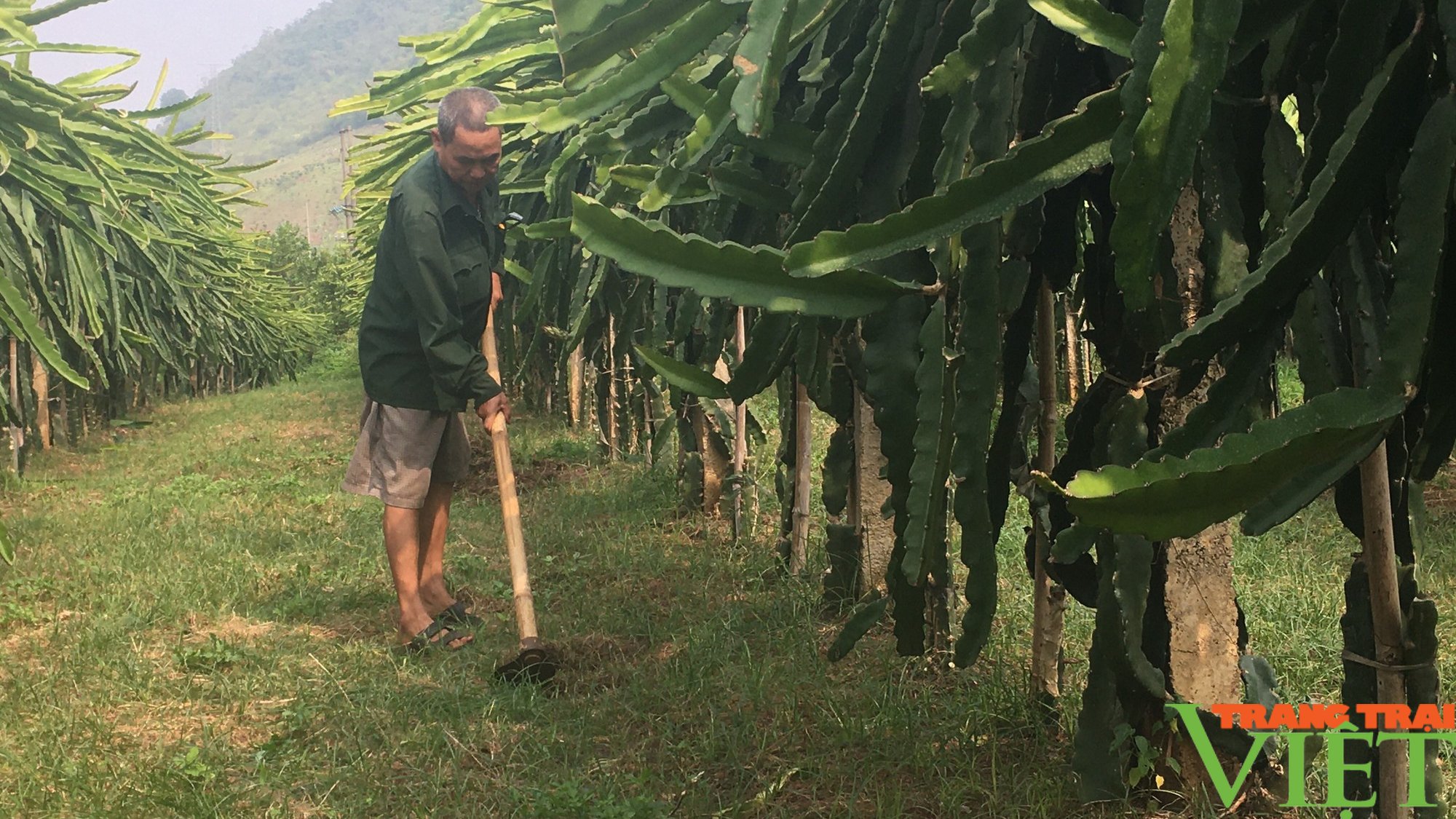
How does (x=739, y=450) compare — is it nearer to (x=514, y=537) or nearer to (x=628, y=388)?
(x=514, y=537)


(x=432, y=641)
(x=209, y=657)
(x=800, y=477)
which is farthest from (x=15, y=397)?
(x=800, y=477)

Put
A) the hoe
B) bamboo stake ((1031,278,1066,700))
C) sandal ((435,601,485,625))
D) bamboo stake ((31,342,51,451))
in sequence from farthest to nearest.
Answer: bamboo stake ((31,342,51,451)), sandal ((435,601,485,625)), the hoe, bamboo stake ((1031,278,1066,700))

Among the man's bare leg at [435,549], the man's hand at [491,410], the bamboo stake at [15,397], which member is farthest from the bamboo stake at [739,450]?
A: the bamboo stake at [15,397]

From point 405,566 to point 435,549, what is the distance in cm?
27

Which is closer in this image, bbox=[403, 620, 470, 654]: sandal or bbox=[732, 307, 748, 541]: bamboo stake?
bbox=[403, 620, 470, 654]: sandal

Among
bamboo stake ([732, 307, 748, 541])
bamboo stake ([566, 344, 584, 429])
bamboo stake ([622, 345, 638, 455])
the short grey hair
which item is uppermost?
the short grey hair

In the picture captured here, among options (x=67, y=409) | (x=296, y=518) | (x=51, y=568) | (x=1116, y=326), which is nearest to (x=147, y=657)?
(x=51, y=568)

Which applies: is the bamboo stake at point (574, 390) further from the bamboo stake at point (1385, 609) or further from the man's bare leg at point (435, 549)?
the bamboo stake at point (1385, 609)

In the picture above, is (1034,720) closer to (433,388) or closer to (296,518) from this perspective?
(433,388)

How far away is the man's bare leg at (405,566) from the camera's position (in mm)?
3785

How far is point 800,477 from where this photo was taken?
372cm

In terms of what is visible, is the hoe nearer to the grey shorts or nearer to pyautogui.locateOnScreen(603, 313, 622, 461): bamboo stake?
the grey shorts

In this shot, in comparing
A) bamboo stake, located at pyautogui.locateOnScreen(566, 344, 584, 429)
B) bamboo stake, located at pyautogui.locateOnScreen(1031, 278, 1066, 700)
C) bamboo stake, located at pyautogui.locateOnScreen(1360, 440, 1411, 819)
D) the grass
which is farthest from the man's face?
bamboo stake, located at pyautogui.locateOnScreen(566, 344, 584, 429)

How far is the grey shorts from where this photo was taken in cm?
381
